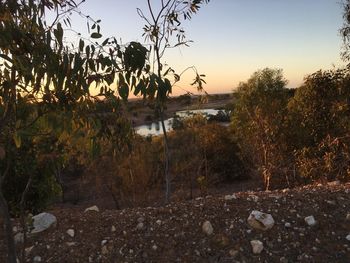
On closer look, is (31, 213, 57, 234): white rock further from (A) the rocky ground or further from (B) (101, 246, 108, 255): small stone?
(B) (101, 246, 108, 255): small stone

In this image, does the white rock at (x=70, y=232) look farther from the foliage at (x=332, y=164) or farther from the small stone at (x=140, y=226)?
the foliage at (x=332, y=164)

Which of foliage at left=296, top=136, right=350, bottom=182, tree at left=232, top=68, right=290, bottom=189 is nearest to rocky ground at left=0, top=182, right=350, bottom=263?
foliage at left=296, top=136, right=350, bottom=182

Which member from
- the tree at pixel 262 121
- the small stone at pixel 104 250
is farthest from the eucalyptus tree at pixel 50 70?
the tree at pixel 262 121

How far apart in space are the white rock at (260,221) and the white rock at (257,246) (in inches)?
10.1

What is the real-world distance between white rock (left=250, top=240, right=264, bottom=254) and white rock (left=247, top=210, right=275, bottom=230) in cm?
26

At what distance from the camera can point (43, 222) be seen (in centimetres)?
520

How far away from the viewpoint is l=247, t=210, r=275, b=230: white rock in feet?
15.6

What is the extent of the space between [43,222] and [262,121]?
8236 mm

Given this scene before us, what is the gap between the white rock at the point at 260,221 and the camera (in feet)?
15.6

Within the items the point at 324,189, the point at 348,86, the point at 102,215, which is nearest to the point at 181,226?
the point at 102,215

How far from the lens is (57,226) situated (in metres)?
5.18

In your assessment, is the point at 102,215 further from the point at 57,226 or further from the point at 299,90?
the point at 299,90

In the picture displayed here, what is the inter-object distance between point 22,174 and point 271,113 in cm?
1068

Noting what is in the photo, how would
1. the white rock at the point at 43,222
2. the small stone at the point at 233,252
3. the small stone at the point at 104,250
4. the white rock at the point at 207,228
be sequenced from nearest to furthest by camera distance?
the small stone at the point at 233,252 → the small stone at the point at 104,250 → the white rock at the point at 207,228 → the white rock at the point at 43,222
